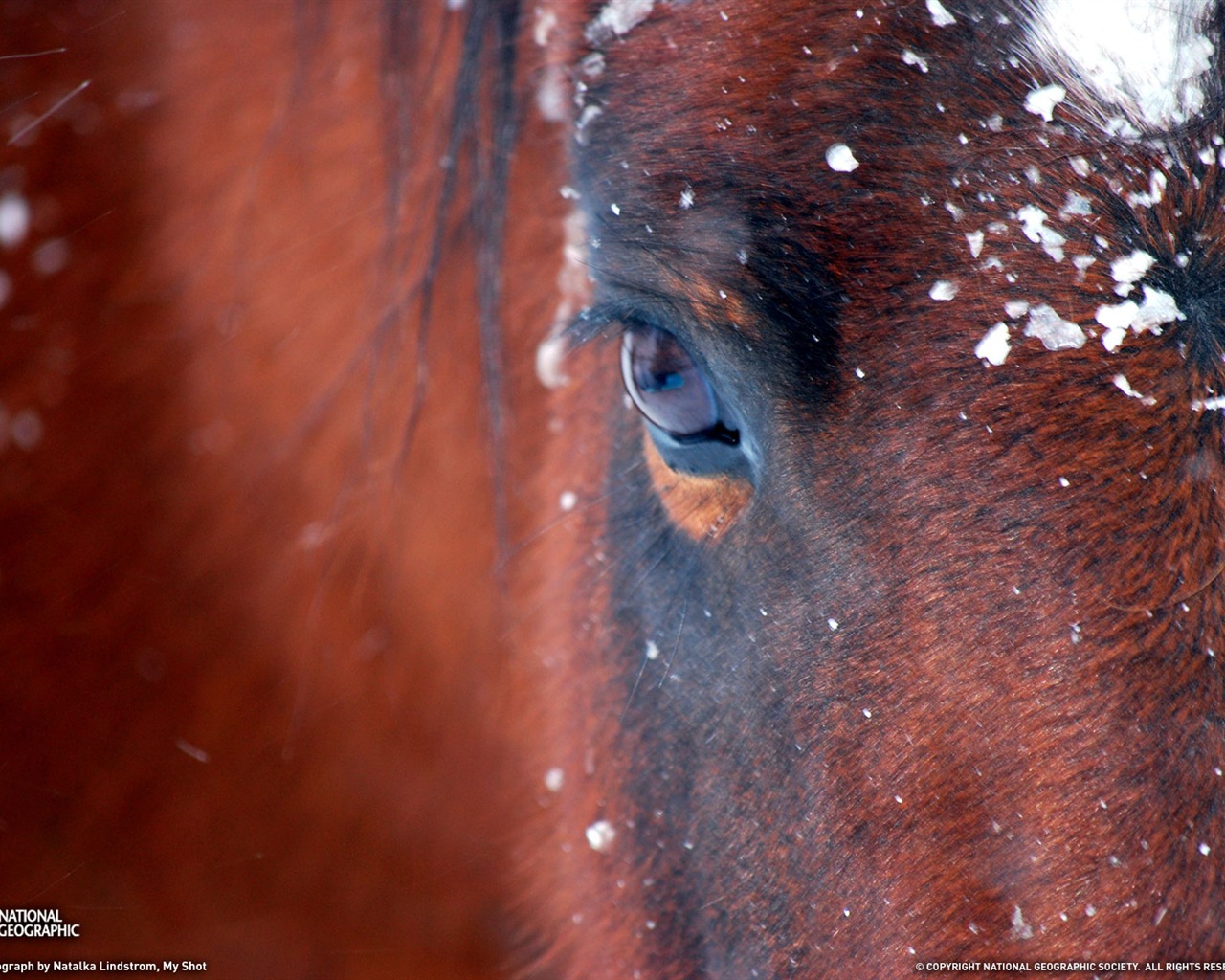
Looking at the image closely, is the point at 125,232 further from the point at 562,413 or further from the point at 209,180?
the point at 562,413

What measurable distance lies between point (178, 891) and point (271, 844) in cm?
15

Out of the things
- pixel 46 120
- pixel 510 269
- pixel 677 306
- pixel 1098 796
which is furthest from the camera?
pixel 510 269

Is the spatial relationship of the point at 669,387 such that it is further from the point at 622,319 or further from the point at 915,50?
the point at 915,50

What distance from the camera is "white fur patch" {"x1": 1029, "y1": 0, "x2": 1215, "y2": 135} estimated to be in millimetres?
701

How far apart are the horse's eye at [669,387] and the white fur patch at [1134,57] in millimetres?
349

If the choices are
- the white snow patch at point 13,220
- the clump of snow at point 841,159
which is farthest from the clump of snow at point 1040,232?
the white snow patch at point 13,220

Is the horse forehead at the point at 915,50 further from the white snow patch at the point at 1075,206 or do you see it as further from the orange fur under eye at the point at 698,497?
the orange fur under eye at the point at 698,497

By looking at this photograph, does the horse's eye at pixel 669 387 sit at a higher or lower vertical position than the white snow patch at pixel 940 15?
lower

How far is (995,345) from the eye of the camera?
727mm

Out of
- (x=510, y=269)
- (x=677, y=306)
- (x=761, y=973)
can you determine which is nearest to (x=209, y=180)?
(x=510, y=269)

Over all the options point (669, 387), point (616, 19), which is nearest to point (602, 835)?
point (669, 387)

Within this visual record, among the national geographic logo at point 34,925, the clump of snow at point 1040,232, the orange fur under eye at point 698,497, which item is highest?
the clump of snow at point 1040,232

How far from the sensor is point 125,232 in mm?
1469

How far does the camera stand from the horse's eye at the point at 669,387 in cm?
90
